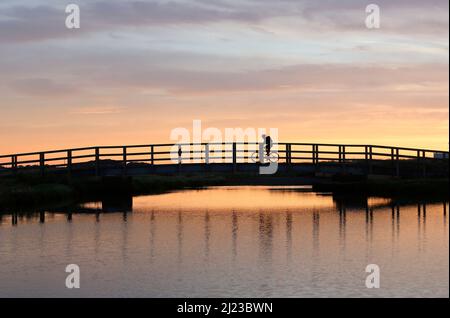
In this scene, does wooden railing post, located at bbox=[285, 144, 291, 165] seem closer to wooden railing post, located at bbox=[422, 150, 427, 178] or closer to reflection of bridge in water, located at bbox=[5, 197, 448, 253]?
reflection of bridge in water, located at bbox=[5, 197, 448, 253]

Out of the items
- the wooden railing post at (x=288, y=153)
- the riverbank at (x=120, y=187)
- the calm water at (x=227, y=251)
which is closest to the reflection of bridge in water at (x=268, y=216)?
the calm water at (x=227, y=251)

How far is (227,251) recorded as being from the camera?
22.8 m

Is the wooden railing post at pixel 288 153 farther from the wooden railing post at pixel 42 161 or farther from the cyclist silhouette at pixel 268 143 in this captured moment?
the wooden railing post at pixel 42 161

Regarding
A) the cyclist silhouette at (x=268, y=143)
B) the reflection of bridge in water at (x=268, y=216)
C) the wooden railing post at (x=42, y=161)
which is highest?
the cyclist silhouette at (x=268, y=143)

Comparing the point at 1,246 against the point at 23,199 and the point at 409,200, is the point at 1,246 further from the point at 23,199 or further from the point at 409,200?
the point at 409,200

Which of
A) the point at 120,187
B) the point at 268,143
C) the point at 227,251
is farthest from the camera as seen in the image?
the point at 268,143

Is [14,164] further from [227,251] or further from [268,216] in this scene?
[227,251]

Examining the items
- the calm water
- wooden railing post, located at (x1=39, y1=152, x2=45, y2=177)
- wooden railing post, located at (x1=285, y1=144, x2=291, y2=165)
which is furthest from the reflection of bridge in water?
wooden railing post, located at (x1=39, y1=152, x2=45, y2=177)

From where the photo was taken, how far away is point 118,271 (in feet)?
63.9

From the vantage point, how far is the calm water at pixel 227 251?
17.5m

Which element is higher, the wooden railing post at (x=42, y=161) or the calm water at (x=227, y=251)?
the wooden railing post at (x=42, y=161)

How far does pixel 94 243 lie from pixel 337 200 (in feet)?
66.4

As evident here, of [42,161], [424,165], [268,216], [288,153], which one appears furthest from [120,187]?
[424,165]

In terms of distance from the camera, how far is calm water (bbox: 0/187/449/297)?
1755 centimetres
